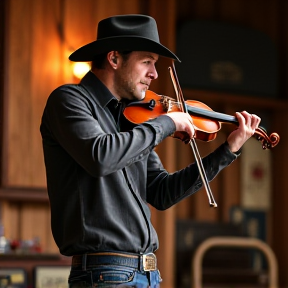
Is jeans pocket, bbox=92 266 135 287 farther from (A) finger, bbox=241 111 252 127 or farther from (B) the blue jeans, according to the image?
(A) finger, bbox=241 111 252 127

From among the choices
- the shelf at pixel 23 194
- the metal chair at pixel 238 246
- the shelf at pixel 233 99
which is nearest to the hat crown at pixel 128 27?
the shelf at pixel 23 194

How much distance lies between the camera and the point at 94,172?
7.09 ft

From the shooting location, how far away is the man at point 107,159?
86.5 inches

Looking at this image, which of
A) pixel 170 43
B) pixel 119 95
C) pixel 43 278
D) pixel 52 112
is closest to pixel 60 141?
pixel 52 112

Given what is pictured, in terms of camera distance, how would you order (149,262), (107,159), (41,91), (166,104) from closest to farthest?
(107,159) → (149,262) → (166,104) → (41,91)

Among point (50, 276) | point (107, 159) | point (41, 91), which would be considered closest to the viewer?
point (107, 159)

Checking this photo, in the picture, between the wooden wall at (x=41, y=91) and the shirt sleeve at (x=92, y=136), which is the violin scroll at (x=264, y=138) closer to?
the shirt sleeve at (x=92, y=136)

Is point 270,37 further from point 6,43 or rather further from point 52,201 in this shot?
point 52,201

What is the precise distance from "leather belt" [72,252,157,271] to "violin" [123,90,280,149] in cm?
37

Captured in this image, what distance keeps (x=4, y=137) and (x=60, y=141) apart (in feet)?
8.30

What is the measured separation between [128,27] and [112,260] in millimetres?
677

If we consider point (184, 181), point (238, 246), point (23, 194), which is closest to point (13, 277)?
point (23, 194)

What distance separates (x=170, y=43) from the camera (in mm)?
5398

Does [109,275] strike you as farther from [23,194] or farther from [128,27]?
[23,194]
